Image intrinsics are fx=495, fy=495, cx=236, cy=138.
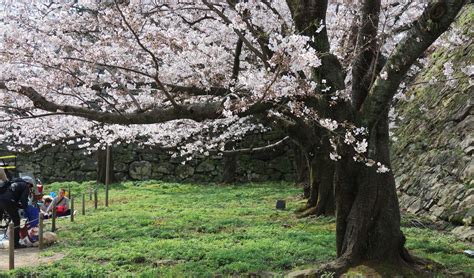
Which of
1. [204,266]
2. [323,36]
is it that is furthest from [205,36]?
[204,266]

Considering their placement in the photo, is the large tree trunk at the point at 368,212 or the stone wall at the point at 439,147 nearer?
the large tree trunk at the point at 368,212

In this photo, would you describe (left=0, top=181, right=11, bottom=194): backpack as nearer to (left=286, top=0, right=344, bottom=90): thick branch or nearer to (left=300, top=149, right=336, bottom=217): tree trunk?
(left=300, top=149, right=336, bottom=217): tree trunk

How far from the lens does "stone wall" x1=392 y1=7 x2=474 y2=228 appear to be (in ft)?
29.2

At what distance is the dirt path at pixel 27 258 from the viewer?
7525 millimetres

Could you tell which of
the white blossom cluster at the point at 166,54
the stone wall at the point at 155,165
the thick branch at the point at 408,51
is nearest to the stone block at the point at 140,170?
the stone wall at the point at 155,165

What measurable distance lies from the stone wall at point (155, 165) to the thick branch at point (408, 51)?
1443 centimetres

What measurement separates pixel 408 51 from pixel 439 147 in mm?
5948

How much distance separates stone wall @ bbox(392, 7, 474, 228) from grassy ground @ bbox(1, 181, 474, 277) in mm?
938

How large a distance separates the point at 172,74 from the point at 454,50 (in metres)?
7.07

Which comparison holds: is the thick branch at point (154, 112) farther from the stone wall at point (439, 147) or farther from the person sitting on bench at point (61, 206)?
the person sitting on bench at point (61, 206)

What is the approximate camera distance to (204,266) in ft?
21.7

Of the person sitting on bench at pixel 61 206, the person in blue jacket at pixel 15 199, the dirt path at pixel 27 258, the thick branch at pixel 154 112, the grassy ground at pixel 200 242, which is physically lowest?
the dirt path at pixel 27 258

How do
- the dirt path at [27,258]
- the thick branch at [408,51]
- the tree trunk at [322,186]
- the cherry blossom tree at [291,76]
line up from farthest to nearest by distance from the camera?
the tree trunk at [322,186] → the dirt path at [27,258] → the cherry blossom tree at [291,76] → the thick branch at [408,51]

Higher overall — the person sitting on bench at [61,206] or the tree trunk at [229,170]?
the tree trunk at [229,170]
